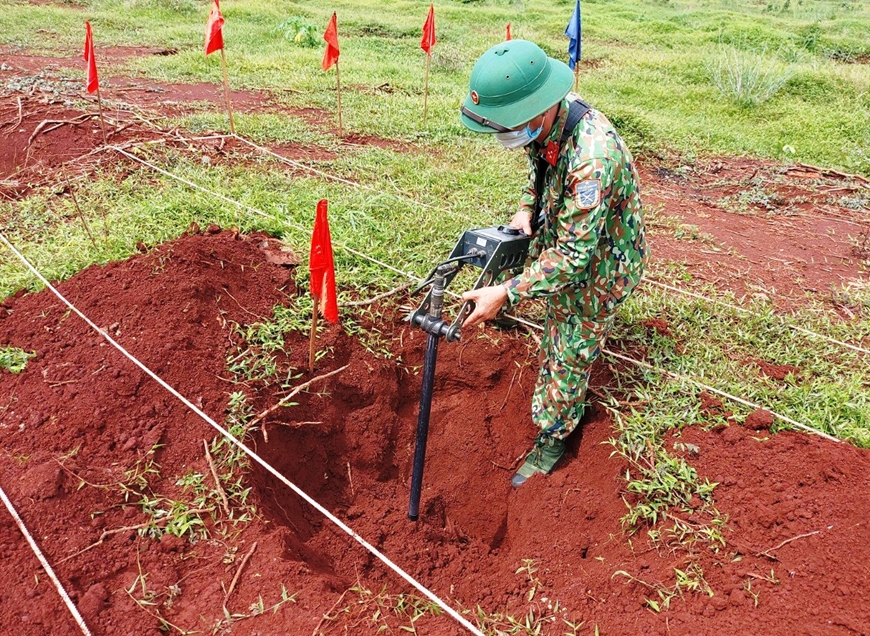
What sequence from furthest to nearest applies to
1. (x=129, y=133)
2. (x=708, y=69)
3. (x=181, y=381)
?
(x=708, y=69) → (x=129, y=133) → (x=181, y=381)

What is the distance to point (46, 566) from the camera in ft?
6.47

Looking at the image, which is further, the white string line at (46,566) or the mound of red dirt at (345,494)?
the mound of red dirt at (345,494)

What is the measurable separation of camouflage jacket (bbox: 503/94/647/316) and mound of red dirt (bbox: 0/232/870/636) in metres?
0.82

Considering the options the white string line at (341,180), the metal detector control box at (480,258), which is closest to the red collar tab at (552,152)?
the metal detector control box at (480,258)

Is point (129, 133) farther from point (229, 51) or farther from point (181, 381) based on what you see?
point (229, 51)

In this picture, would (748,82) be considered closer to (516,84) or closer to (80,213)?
(516,84)

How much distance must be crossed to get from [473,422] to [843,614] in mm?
1687

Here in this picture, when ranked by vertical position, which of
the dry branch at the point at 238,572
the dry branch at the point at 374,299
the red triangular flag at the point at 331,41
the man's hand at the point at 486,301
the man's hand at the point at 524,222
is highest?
the red triangular flag at the point at 331,41

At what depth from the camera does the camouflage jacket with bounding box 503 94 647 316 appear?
2041 mm

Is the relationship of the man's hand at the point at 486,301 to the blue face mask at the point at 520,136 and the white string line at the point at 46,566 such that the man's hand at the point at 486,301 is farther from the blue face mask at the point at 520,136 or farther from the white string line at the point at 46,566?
the white string line at the point at 46,566

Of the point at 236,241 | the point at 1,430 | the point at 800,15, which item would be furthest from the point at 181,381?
the point at 800,15

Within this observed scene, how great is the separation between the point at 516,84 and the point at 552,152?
1.04 ft

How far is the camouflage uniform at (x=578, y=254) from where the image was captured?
2.05 metres

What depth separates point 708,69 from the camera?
9.48 metres
